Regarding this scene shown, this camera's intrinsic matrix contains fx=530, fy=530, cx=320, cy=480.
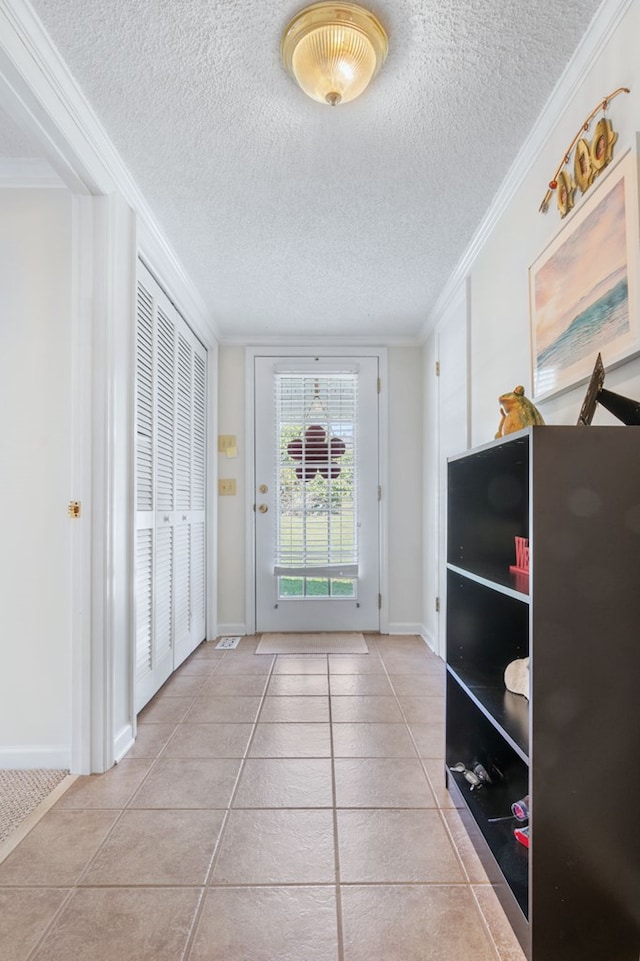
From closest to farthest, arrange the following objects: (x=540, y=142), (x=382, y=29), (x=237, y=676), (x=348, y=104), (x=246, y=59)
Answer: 1. (x=382, y=29)
2. (x=246, y=59)
3. (x=348, y=104)
4. (x=540, y=142)
5. (x=237, y=676)

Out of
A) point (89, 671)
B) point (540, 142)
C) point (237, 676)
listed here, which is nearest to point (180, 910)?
point (89, 671)

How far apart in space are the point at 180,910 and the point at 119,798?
56 cm

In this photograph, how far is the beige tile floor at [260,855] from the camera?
1.16m

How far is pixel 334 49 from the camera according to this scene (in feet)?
4.50

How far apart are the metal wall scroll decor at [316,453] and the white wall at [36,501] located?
2045mm

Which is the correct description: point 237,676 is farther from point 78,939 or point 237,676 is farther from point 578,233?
point 578,233

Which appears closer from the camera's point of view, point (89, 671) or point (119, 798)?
point (119, 798)

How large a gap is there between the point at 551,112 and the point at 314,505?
2681 millimetres

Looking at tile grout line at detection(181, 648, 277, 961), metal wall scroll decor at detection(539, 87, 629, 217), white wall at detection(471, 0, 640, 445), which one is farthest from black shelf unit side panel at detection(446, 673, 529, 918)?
metal wall scroll decor at detection(539, 87, 629, 217)

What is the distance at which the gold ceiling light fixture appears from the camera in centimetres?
132

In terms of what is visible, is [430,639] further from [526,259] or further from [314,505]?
[526,259]

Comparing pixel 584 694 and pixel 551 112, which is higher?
pixel 551 112

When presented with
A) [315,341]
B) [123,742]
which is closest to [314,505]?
[315,341]

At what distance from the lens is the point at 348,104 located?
1.64 m
